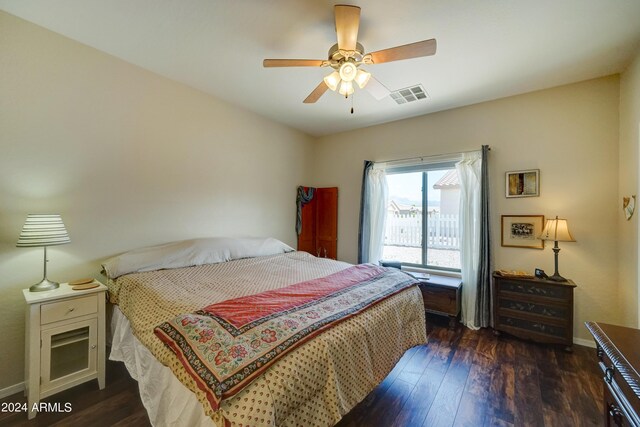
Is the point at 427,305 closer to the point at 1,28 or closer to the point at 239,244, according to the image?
the point at 239,244

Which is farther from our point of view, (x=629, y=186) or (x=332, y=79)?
(x=629, y=186)

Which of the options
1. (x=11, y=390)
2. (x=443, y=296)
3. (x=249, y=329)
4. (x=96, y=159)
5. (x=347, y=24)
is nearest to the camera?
(x=249, y=329)

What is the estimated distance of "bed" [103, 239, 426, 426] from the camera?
100 centimetres

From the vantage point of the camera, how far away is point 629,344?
1054 mm

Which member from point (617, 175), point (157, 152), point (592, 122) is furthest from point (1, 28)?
point (617, 175)

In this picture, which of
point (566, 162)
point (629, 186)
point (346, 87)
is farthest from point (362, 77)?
point (629, 186)

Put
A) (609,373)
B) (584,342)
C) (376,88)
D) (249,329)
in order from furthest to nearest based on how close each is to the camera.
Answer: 1. (584,342)
2. (376,88)
3. (249,329)
4. (609,373)

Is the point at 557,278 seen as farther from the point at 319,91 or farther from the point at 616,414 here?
→ the point at 319,91

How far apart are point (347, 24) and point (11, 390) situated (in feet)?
11.8

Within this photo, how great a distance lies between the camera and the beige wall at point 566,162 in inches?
102

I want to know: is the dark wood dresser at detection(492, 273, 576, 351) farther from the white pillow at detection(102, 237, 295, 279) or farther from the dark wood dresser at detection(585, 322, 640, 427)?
the white pillow at detection(102, 237, 295, 279)

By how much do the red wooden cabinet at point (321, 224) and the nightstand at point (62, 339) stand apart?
9.49 ft

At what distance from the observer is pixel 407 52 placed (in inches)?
68.2

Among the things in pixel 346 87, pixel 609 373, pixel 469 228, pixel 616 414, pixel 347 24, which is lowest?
pixel 616 414
